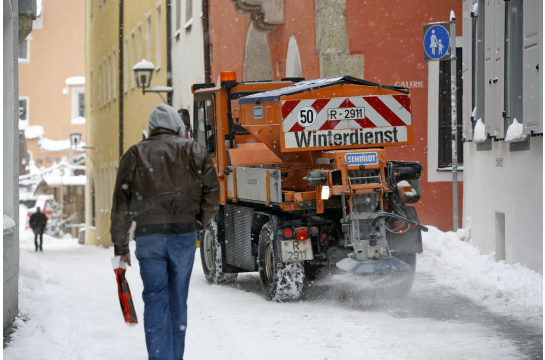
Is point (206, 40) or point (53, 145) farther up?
point (206, 40)

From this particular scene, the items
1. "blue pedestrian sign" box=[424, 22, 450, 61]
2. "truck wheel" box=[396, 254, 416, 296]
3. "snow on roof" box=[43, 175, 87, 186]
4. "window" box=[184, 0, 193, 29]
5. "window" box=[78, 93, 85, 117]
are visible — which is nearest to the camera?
"truck wheel" box=[396, 254, 416, 296]

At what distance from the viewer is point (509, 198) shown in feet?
39.9

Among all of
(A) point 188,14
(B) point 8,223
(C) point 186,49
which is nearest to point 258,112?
(B) point 8,223

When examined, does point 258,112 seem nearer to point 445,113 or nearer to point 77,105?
point 445,113

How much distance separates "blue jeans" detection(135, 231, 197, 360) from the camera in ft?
19.8

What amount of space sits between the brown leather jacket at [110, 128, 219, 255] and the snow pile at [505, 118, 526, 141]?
606 centimetres

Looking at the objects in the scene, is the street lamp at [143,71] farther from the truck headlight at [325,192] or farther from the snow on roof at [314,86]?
the truck headlight at [325,192]

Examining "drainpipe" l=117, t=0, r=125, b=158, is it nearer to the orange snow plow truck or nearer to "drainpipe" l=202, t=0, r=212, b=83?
"drainpipe" l=202, t=0, r=212, b=83

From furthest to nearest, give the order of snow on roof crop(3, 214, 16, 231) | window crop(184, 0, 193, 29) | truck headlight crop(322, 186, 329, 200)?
window crop(184, 0, 193, 29) → truck headlight crop(322, 186, 329, 200) → snow on roof crop(3, 214, 16, 231)

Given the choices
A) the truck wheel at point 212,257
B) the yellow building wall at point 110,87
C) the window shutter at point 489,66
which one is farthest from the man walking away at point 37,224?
the window shutter at point 489,66

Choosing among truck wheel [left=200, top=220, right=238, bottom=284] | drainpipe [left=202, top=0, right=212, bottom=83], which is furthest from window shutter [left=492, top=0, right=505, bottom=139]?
drainpipe [left=202, top=0, right=212, bottom=83]

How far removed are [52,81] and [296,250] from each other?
5208cm

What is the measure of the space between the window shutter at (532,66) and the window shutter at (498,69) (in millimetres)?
819

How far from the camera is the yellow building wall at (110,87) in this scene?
3095 cm
